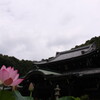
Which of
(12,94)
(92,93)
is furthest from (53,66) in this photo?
(12,94)

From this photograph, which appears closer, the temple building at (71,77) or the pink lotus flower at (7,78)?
the pink lotus flower at (7,78)

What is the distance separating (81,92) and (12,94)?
32.2 feet

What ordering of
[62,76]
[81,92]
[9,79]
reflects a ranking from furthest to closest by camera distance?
[81,92] < [62,76] < [9,79]

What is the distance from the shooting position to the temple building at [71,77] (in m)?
9.59

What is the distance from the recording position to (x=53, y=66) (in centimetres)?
1329

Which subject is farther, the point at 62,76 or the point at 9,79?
the point at 62,76

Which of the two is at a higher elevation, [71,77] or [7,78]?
[71,77]

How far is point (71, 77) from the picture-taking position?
9.42 metres

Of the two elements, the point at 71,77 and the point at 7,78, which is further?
the point at 71,77

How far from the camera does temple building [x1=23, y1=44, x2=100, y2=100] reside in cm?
959

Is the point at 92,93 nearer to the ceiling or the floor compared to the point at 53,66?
nearer to the floor

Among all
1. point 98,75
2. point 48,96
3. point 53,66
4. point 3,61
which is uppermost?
point 3,61

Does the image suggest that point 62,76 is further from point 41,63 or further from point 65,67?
point 41,63

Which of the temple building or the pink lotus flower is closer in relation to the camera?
the pink lotus flower
